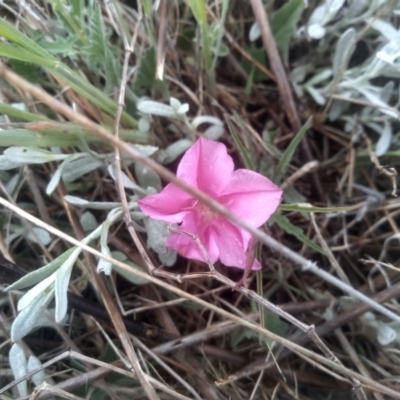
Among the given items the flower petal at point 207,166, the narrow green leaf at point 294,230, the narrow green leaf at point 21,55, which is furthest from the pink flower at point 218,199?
the narrow green leaf at point 21,55

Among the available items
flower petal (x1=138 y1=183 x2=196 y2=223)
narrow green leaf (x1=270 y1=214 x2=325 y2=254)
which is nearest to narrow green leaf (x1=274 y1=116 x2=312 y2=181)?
narrow green leaf (x1=270 y1=214 x2=325 y2=254)

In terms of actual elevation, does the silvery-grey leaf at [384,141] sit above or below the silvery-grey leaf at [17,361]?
above

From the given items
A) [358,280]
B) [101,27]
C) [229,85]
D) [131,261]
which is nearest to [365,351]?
[358,280]

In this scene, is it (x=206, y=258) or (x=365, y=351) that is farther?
(x=365, y=351)

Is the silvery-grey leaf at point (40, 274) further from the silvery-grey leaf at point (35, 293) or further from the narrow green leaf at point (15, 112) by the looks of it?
the narrow green leaf at point (15, 112)

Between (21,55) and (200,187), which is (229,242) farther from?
(21,55)

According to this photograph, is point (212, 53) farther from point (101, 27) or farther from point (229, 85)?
point (101, 27)
